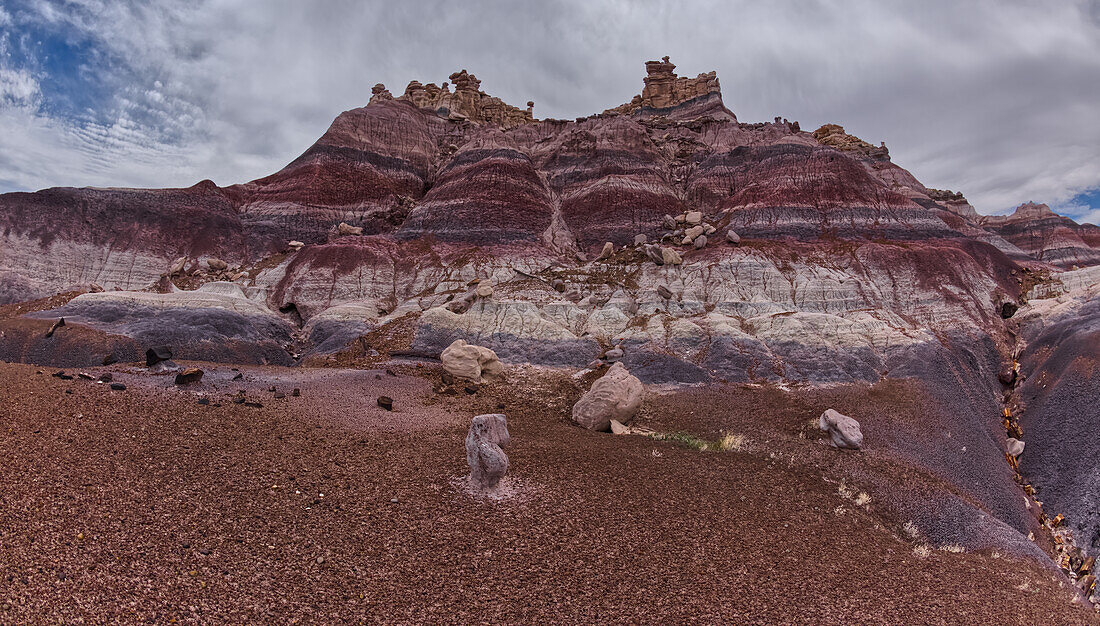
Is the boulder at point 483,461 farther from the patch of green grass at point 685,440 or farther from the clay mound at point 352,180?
the clay mound at point 352,180

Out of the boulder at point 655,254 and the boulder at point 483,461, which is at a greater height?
the boulder at point 655,254

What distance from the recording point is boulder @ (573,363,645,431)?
1805 centimetres

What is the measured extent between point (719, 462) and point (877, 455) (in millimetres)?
6256

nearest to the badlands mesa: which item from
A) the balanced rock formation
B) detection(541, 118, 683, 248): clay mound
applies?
detection(541, 118, 683, 248): clay mound

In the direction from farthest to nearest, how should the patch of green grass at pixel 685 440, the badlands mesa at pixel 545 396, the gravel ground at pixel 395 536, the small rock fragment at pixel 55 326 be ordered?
the small rock fragment at pixel 55 326
the patch of green grass at pixel 685 440
the badlands mesa at pixel 545 396
the gravel ground at pixel 395 536

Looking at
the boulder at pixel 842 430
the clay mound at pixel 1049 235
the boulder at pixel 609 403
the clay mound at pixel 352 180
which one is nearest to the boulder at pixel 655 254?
the boulder at pixel 609 403

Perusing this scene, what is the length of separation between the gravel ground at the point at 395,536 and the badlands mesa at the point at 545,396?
7 cm

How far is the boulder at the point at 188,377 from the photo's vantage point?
1439cm

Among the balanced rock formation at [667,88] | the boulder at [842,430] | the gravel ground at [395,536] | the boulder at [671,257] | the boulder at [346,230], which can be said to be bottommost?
the gravel ground at [395,536]

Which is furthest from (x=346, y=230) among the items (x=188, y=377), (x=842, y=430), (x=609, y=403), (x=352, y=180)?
(x=842, y=430)

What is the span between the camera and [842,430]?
52.4ft

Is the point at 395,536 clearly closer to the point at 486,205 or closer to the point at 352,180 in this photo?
the point at 486,205

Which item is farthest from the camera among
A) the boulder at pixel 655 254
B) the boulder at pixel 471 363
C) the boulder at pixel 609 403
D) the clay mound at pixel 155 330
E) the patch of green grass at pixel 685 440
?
the boulder at pixel 655 254

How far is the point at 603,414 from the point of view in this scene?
18.0 m
